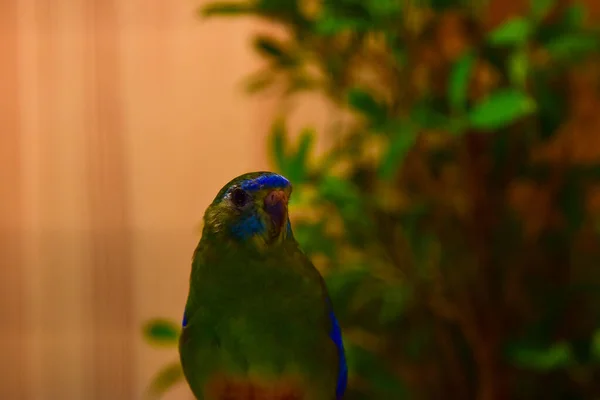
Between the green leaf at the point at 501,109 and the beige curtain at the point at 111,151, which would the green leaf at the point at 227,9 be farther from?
the beige curtain at the point at 111,151

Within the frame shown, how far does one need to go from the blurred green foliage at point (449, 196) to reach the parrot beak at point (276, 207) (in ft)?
1.62

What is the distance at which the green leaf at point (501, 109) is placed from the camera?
0.68 m

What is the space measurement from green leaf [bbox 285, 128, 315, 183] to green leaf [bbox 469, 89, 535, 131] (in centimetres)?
21

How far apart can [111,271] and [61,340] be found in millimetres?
210

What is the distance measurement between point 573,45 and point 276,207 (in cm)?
68

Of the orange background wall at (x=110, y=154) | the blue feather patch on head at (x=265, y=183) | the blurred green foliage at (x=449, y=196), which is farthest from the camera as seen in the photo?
the orange background wall at (x=110, y=154)

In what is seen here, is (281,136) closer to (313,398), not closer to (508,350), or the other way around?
(508,350)

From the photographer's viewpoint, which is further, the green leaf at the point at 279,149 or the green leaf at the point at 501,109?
the green leaf at the point at 279,149

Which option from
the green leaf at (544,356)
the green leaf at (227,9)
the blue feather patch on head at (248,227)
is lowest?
the green leaf at (544,356)

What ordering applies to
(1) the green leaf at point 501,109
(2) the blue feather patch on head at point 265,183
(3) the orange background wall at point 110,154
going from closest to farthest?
1. (2) the blue feather patch on head at point 265,183
2. (1) the green leaf at point 501,109
3. (3) the orange background wall at point 110,154

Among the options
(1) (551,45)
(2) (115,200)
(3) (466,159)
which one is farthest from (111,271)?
(1) (551,45)

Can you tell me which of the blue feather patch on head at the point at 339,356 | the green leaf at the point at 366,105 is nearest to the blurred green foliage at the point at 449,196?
the green leaf at the point at 366,105

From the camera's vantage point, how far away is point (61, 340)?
4.58 ft

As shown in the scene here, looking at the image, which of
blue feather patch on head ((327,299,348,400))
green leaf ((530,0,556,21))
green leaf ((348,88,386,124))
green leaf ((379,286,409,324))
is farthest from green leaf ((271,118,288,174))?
blue feather patch on head ((327,299,348,400))
